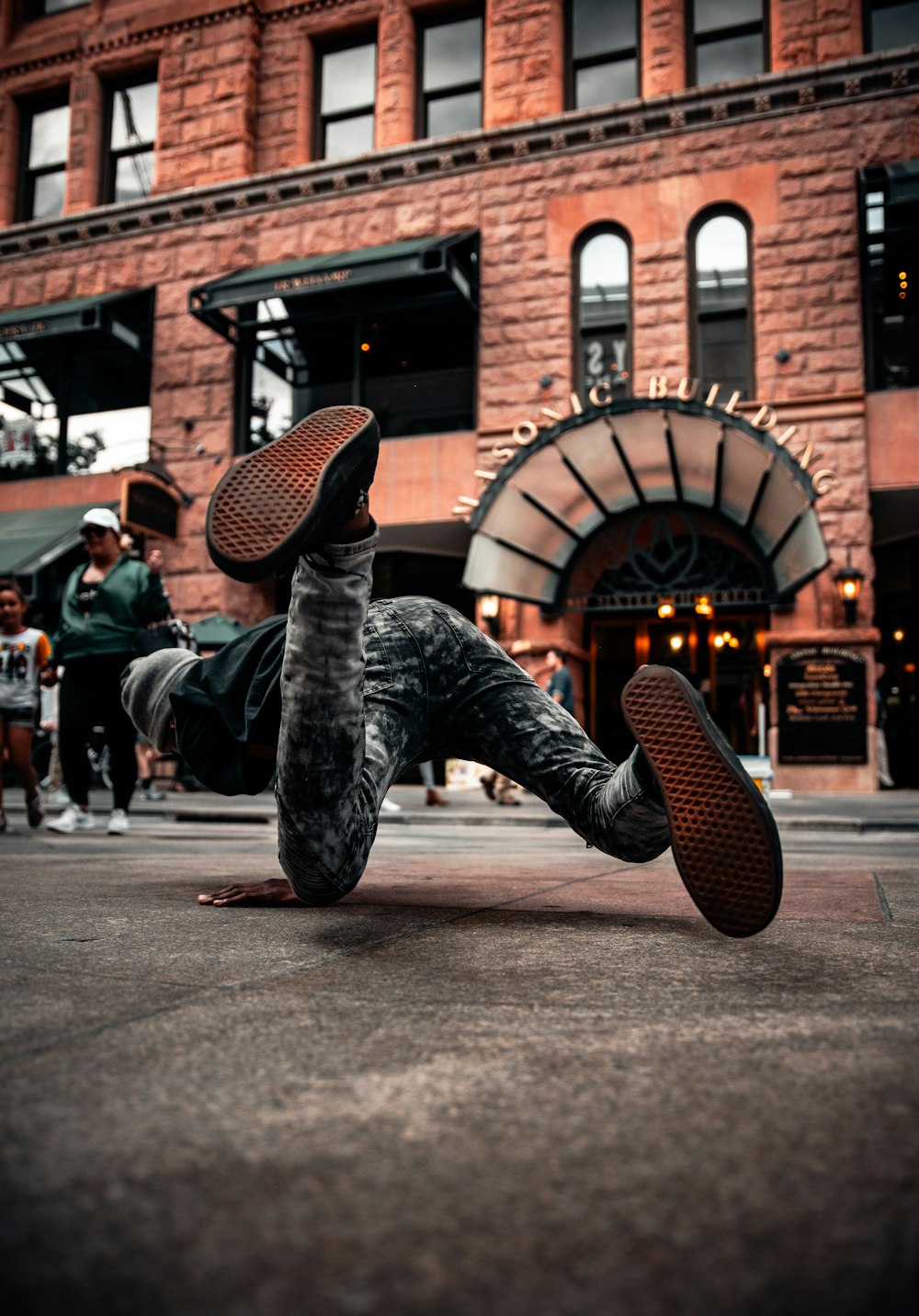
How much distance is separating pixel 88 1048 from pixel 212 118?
17.2 metres

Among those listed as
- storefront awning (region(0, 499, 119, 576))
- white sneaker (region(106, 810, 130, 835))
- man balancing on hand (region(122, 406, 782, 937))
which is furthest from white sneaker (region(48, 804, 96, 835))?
storefront awning (region(0, 499, 119, 576))

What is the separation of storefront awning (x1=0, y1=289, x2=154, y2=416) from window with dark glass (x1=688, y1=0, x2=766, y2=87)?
28.2ft

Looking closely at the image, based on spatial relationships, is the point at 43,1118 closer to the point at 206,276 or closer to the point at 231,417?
the point at 231,417

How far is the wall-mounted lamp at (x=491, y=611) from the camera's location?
1333 cm

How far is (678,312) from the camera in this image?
13242mm

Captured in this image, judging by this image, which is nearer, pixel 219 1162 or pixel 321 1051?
pixel 219 1162

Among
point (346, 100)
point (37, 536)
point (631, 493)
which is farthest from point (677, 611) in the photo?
point (346, 100)

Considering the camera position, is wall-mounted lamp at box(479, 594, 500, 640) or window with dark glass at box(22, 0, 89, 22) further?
window with dark glass at box(22, 0, 89, 22)

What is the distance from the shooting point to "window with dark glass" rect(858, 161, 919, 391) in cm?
1230

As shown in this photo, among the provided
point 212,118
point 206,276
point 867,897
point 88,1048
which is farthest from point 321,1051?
point 212,118

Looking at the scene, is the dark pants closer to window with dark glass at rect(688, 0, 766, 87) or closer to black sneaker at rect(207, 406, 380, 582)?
black sneaker at rect(207, 406, 380, 582)

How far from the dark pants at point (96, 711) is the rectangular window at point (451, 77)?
11.9 meters

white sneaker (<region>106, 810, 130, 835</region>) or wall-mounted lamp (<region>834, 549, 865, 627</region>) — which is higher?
wall-mounted lamp (<region>834, 549, 865, 627</region>)

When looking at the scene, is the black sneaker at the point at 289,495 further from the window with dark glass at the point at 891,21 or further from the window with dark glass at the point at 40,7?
the window with dark glass at the point at 40,7
